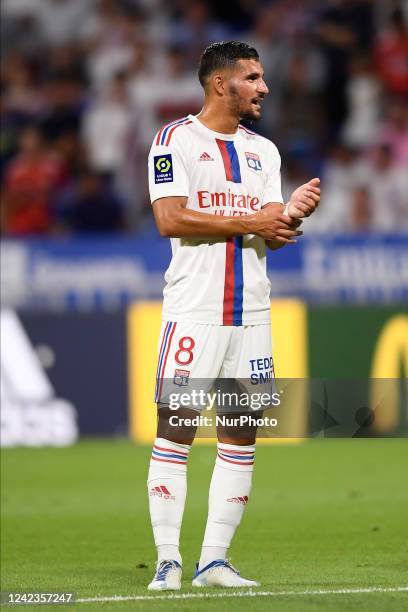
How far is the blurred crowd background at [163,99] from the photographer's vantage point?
1470 centimetres

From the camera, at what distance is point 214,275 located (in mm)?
5559

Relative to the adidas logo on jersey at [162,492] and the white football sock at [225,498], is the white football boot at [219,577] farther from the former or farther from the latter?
the adidas logo on jersey at [162,492]

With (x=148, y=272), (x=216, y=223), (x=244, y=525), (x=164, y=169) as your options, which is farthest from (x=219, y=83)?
(x=148, y=272)

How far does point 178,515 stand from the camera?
5.47m

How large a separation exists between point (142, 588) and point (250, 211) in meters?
1.62

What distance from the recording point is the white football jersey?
5.54 meters

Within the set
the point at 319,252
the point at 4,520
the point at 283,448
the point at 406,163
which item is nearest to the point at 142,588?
the point at 4,520

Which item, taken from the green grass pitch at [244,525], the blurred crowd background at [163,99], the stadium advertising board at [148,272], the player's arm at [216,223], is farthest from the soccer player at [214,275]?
the blurred crowd background at [163,99]

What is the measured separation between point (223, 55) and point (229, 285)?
0.96 m

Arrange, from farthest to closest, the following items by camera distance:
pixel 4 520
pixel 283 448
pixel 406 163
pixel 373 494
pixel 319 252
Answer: pixel 406 163 → pixel 319 252 → pixel 283 448 → pixel 373 494 → pixel 4 520

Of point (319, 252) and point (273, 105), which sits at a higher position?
point (273, 105)

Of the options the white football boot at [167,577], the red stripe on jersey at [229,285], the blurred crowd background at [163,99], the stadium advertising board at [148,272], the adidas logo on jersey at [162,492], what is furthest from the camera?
the blurred crowd background at [163,99]

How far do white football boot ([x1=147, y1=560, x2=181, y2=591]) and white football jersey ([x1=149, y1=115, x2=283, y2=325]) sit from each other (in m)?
0.99

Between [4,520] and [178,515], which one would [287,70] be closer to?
[4,520]
